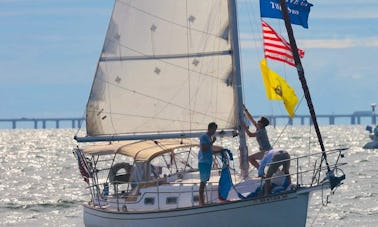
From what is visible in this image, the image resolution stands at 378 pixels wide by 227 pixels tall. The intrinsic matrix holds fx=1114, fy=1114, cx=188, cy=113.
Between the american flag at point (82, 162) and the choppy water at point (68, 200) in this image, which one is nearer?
the american flag at point (82, 162)

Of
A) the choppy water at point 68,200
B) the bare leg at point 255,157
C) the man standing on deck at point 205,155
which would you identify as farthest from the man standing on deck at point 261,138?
the choppy water at point 68,200

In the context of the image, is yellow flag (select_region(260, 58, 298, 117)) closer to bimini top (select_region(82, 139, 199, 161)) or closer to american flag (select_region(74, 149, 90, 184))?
bimini top (select_region(82, 139, 199, 161))

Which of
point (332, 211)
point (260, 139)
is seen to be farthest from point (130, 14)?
point (332, 211)

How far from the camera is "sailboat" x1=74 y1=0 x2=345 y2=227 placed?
28641mm

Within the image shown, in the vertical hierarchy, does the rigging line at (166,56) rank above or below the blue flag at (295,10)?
below

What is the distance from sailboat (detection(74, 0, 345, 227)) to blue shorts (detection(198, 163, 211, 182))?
1.49ft

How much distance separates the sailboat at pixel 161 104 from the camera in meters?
28.6

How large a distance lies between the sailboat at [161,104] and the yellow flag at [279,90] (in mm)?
1133

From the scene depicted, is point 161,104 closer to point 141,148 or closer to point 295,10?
point 141,148

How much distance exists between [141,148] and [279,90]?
453 centimetres

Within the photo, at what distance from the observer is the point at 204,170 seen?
26859mm

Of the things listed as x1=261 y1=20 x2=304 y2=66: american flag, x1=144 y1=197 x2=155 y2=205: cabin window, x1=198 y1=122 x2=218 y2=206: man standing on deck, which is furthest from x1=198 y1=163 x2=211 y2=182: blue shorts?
x1=261 y1=20 x2=304 y2=66: american flag

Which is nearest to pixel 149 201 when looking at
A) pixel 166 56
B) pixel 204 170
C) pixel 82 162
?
pixel 204 170

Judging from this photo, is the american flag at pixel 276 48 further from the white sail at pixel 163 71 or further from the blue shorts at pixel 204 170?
the blue shorts at pixel 204 170
